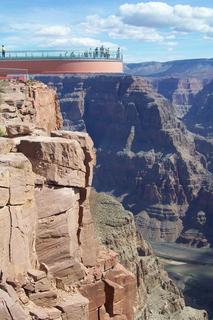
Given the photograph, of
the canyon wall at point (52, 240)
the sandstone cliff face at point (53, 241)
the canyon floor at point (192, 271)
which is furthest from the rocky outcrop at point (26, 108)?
the canyon floor at point (192, 271)

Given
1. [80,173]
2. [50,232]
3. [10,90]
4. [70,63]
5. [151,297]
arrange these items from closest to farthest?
1. [50,232]
2. [80,173]
3. [10,90]
4. [70,63]
5. [151,297]

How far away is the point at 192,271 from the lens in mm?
165250

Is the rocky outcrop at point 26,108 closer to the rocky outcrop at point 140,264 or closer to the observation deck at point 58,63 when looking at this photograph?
the observation deck at point 58,63

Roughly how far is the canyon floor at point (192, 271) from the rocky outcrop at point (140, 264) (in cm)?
3012

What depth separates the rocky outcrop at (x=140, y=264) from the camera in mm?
93062

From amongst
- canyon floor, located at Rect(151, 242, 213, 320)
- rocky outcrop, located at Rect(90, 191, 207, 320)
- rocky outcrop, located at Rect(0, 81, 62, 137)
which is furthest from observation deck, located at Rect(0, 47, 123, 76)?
canyon floor, located at Rect(151, 242, 213, 320)

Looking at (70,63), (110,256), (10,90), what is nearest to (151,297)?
(70,63)

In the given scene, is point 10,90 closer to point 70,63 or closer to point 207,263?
point 70,63

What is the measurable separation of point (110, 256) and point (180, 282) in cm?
12760

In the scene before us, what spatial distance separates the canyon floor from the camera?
477ft

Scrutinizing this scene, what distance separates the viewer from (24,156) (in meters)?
24.5

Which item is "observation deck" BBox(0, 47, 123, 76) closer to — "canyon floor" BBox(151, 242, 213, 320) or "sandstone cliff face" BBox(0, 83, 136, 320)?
"sandstone cliff face" BBox(0, 83, 136, 320)

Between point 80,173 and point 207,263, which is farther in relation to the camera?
point 207,263

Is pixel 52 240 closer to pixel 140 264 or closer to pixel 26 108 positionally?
pixel 26 108
